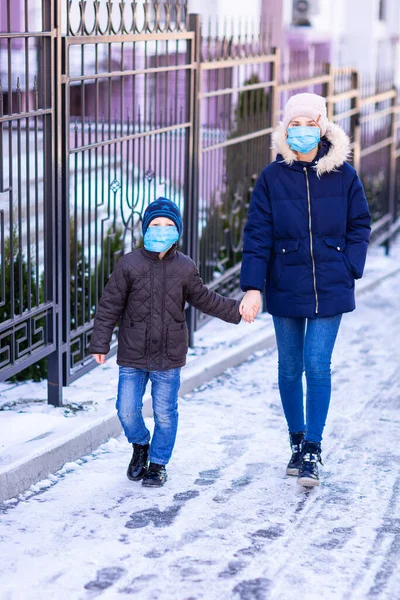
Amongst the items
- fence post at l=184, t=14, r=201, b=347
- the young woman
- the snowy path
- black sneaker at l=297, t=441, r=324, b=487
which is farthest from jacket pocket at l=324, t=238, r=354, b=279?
fence post at l=184, t=14, r=201, b=347

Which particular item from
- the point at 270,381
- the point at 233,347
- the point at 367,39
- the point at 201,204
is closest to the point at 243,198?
the point at 201,204

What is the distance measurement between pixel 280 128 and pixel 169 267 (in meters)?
0.83

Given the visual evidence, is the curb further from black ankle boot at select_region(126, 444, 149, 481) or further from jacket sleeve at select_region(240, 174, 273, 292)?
jacket sleeve at select_region(240, 174, 273, 292)

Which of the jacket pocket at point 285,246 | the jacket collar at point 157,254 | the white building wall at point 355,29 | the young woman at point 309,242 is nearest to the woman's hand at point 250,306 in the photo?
the young woman at point 309,242

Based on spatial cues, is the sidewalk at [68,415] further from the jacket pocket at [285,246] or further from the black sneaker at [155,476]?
the jacket pocket at [285,246]

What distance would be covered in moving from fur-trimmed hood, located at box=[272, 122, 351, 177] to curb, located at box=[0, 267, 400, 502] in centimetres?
170

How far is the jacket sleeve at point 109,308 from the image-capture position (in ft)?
16.1

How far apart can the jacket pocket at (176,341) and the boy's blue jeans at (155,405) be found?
8 centimetres

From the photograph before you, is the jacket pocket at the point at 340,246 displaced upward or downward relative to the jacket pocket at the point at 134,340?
upward

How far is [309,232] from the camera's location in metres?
5.04

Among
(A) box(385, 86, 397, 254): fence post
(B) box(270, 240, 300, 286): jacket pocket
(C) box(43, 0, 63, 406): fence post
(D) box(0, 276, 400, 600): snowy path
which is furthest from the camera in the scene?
(A) box(385, 86, 397, 254): fence post

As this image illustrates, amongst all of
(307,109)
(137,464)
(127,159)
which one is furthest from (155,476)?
(127,159)

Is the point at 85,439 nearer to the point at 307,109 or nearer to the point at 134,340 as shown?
the point at 134,340

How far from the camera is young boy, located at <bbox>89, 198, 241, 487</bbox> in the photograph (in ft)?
16.1
